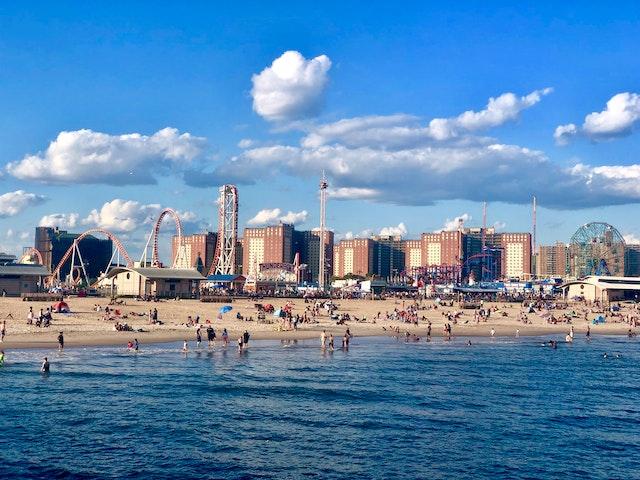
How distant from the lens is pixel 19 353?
45.3 m

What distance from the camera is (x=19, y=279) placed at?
293 ft

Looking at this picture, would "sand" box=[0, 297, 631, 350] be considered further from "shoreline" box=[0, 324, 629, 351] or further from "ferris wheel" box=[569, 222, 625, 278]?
"ferris wheel" box=[569, 222, 625, 278]

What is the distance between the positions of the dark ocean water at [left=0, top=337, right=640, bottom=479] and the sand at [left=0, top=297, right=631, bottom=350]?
211 inches

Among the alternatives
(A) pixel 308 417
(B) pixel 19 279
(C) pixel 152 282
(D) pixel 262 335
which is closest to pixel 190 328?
(D) pixel 262 335

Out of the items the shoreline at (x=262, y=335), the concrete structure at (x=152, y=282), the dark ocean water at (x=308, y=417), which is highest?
the concrete structure at (x=152, y=282)

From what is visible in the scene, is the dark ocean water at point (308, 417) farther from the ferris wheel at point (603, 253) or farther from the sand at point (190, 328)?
the ferris wheel at point (603, 253)

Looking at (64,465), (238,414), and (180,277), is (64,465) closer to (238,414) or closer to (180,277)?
(238,414)

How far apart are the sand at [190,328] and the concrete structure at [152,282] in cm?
919

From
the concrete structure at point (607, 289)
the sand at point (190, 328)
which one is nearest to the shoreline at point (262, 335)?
the sand at point (190, 328)

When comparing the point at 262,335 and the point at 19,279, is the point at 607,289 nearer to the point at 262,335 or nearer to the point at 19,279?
the point at 262,335

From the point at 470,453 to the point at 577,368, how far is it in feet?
88.4

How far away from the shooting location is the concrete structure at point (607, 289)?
480 ft

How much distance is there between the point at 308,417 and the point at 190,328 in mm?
33272

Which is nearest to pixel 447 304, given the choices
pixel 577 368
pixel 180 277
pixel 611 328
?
pixel 611 328
